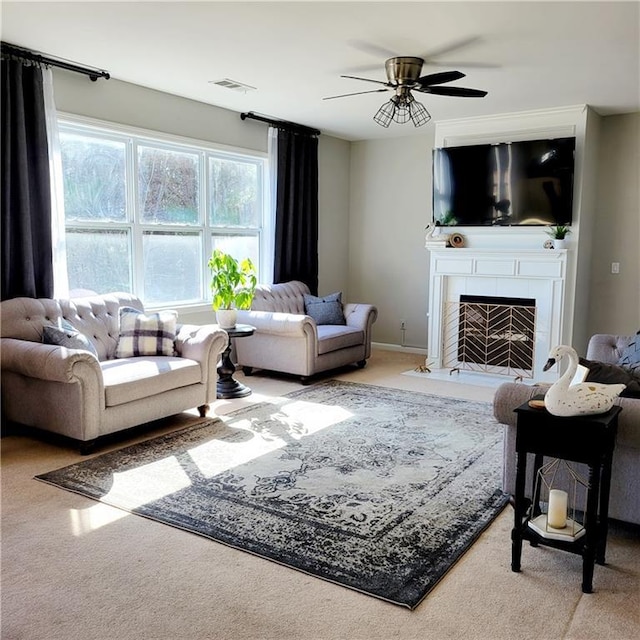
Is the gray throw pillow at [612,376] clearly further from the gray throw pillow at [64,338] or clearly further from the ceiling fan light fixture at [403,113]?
the gray throw pillow at [64,338]

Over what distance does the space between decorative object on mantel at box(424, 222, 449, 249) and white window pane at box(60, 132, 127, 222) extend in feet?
10.2

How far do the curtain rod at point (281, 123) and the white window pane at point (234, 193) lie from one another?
0.45 metres

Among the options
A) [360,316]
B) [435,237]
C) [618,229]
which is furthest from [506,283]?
[360,316]

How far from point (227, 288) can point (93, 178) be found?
139cm

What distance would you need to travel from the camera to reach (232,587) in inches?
91.4

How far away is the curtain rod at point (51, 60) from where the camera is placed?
13.3ft

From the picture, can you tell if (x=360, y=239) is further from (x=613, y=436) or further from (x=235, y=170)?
(x=613, y=436)

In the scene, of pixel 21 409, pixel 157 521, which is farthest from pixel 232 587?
pixel 21 409

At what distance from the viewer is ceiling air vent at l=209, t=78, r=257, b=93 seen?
16.0 feet

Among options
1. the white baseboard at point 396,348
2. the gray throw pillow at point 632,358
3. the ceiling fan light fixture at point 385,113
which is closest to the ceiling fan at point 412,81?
the ceiling fan light fixture at point 385,113

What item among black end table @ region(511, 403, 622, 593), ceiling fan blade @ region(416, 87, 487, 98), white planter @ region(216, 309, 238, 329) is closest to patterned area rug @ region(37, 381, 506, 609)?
black end table @ region(511, 403, 622, 593)

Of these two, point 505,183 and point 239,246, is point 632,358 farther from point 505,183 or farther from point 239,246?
point 239,246

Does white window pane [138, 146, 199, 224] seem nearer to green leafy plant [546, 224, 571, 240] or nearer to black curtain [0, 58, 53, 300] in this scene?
black curtain [0, 58, 53, 300]

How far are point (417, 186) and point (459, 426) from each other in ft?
12.0
